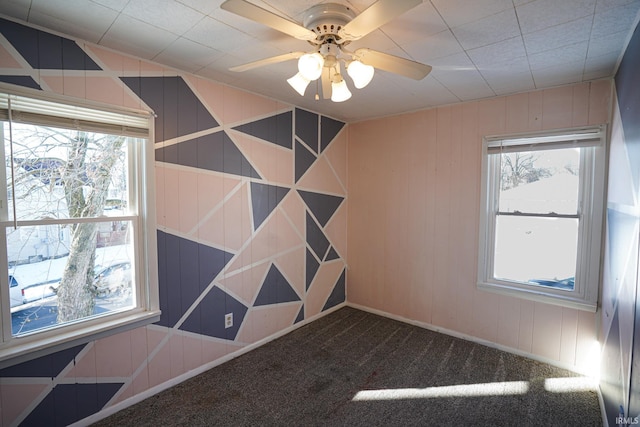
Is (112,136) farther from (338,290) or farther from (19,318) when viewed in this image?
(338,290)

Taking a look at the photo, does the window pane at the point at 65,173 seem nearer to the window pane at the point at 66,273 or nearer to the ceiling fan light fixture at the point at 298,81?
the window pane at the point at 66,273

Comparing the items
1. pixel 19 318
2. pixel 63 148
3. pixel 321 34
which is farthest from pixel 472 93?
pixel 19 318

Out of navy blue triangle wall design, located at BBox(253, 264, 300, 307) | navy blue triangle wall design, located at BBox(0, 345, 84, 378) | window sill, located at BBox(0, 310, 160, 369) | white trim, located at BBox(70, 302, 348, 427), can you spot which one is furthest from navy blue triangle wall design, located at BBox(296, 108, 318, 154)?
navy blue triangle wall design, located at BBox(0, 345, 84, 378)

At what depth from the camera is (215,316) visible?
262 centimetres

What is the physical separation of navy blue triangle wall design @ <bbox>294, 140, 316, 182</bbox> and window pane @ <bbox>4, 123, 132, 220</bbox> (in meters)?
1.59

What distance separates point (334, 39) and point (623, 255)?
197 centimetres

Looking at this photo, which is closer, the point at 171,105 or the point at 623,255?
the point at 623,255

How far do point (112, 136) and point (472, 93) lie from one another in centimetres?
292

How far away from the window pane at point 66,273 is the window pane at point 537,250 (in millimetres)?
3199

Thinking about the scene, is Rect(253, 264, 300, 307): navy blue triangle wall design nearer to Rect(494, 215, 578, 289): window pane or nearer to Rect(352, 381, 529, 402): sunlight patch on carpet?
Rect(352, 381, 529, 402): sunlight patch on carpet

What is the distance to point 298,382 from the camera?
2.42m

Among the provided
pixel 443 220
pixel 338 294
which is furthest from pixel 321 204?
pixel 443 220

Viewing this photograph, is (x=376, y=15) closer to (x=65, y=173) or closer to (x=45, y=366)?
(x=65, y=173)

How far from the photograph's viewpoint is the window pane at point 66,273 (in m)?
1.76
